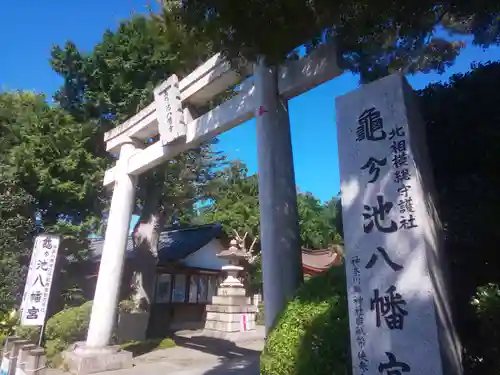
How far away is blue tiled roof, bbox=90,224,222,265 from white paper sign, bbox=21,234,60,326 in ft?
27.2

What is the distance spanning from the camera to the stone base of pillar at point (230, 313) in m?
14.1

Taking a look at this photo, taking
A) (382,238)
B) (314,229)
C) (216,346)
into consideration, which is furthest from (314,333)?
(314,229)

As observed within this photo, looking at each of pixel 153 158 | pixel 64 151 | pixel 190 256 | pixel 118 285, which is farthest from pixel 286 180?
pixel 190 256

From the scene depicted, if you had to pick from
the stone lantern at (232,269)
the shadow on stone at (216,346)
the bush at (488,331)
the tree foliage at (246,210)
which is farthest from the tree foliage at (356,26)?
the tree foliage at (246,210)

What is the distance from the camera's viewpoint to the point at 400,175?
340 centimetres

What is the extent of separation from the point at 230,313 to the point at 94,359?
21.9 ft

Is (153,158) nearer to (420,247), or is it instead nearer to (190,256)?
(420,247)

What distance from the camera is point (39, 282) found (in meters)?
7.33

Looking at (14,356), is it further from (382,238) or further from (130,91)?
(130,91)

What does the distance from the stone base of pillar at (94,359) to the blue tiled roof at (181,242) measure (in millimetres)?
7147

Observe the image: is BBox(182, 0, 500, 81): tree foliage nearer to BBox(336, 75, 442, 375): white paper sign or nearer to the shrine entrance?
the shrine entrance

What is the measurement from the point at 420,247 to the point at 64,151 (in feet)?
39.8

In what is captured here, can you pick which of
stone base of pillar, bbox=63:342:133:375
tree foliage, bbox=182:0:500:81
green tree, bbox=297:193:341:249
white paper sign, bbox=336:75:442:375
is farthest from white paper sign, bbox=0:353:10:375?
green tree, bbox=297:193:341:249

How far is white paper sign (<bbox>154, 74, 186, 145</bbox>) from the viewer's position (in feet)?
27.9
